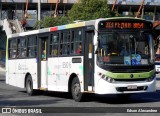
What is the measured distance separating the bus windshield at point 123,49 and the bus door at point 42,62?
4.63m

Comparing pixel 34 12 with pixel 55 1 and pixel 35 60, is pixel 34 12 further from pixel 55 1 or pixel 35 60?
pixel 35 60

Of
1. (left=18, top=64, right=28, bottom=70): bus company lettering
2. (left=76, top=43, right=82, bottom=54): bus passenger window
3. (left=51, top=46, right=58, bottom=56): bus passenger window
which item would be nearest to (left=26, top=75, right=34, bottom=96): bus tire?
(left=18, top=64, right=28, bottom=70): bus company lettering

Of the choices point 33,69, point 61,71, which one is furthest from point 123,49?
point 33,69

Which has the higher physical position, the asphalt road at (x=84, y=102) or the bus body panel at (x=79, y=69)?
the bus body panel at (x=79, y=69)

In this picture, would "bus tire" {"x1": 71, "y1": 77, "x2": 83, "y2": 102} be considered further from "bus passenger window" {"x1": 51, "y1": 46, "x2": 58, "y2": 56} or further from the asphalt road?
"bus passenger window" {"x1": 51, "y1": 46, "x2": 58, "y2": 56}

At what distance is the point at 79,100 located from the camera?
59.3 ft

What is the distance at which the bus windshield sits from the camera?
1691 cm

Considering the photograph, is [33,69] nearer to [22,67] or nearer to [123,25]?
[22,67]

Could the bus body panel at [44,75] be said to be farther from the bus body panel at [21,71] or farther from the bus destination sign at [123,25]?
the bus destination sign at [123,25]

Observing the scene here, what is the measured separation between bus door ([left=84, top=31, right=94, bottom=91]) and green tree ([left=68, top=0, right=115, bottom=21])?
2598 cm

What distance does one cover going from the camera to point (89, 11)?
148 feet

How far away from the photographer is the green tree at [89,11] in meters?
Result: 44.2

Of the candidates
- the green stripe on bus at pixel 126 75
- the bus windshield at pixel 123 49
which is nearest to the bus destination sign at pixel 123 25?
the bus windshield at pixel 123 49

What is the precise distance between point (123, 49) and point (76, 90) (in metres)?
2.53
